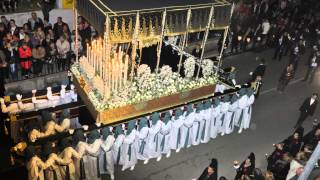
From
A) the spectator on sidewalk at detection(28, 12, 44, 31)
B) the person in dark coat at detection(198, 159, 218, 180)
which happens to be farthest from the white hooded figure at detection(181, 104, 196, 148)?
the spectator on sidewalk at detection(28, 12, 44, 31)

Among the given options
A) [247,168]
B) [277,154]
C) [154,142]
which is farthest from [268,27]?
[247,168]

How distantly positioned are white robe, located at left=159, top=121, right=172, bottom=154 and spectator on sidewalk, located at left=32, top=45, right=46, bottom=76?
4876 mm

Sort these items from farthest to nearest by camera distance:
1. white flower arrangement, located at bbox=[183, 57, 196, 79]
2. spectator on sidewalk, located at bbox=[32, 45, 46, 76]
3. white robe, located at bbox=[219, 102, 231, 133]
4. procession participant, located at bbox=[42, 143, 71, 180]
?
spectator on sidewalk, located at bbox=[32, 45, 46, 76], white robe, located at bbox=[219, 102, 231, 133], white flower arrangement, located at bbox=[183, 57, 196, 79], procession participant, located at bbox=[42, 143, 71, 180]

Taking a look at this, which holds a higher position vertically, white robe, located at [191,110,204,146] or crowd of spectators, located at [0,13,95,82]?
crowd of spectators, located at [0,13,95,82]

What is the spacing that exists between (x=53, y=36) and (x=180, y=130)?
5.52m

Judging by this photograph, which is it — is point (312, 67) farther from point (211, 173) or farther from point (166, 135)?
point (211, 173)

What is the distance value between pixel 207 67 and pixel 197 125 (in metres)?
1.85

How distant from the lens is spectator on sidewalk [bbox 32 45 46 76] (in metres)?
13.0

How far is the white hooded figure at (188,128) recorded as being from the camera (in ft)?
37.6

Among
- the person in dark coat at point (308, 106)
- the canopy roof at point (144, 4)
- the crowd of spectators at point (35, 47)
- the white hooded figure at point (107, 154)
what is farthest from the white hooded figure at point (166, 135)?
the person in dark coat at point (308, 106)

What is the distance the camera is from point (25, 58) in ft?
42.4

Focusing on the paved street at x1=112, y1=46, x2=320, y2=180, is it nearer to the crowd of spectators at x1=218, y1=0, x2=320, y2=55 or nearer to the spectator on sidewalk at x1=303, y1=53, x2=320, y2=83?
the spectator on sidewalk at x1=303, y1=53, x2=320, y2=83

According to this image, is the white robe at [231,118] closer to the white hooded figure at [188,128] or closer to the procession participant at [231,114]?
the procession participant at [231,114]

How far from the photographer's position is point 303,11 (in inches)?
835
